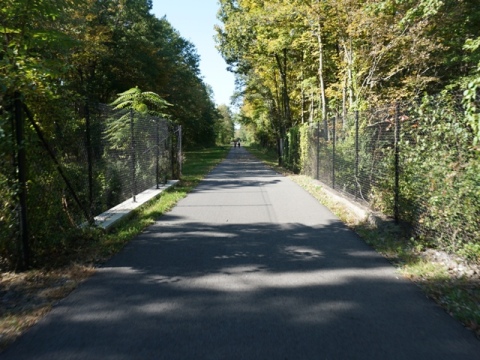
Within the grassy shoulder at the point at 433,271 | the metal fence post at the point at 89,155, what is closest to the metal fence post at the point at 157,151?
the metal fence post at the point at 89,155

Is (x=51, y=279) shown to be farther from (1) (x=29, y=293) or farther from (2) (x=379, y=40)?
(2) (x=379, y=40)

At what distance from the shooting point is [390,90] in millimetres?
16234

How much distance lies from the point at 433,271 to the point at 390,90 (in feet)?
41.6

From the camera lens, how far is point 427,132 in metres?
6.06

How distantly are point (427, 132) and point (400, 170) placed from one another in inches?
43.0

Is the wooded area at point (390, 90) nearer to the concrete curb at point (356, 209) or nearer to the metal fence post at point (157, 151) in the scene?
the concrete curb at point (356, 209)

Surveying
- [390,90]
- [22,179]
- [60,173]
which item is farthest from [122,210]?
[390,90]

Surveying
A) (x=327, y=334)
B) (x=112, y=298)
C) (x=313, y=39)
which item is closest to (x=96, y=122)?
(x=112, y=298)

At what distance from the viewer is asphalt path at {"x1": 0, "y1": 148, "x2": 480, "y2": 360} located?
10.4 feet

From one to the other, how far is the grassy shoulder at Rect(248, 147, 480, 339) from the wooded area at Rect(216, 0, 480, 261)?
27 centimetres

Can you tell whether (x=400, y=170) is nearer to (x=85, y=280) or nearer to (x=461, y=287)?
(x=461, y=287)

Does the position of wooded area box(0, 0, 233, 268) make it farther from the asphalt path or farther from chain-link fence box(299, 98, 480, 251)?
chain-link fence box(299, 98, 480, 251)

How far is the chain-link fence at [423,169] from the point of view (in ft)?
16.6

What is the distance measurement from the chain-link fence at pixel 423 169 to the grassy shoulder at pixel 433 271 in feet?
0.86
